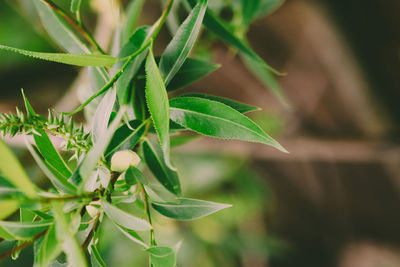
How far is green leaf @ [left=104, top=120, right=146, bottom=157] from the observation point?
34 cm

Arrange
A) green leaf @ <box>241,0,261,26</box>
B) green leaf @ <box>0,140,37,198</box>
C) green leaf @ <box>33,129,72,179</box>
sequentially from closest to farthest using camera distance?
1. green leaf @ <box>0,140,37,198</box>
2. green leaf @ <box>33,129,72,179</box>
3. green leaf @ <box>241,0,261,26</box>

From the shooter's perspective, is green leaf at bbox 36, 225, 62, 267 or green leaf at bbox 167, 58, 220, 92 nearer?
green leaf at bbox 36, 225, 62, 267

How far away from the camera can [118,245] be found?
3.96ft

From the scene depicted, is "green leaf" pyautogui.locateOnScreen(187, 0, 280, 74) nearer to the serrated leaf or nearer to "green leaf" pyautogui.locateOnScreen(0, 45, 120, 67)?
"green leaf" pyautogui.locateOnScreen(0, 45, 120, 67)

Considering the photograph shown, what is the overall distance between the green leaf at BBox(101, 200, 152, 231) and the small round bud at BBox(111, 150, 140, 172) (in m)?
0.05

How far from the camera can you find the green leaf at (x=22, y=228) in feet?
0.85

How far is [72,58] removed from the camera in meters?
0.28

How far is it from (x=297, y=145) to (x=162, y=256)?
1074mm

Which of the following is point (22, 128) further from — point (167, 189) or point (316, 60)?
point (316, 60)

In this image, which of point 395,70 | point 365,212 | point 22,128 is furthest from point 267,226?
point 22,128

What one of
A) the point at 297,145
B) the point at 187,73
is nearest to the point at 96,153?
the point at 187,73

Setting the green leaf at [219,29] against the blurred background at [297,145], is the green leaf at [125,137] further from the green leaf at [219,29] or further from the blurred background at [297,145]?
the blurred background at [297,145]

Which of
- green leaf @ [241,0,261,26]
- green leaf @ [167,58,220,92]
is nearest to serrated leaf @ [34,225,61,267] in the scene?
green leaf @ [167,58,220,92]

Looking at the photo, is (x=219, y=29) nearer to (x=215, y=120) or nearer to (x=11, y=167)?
(x=215, y=120)
